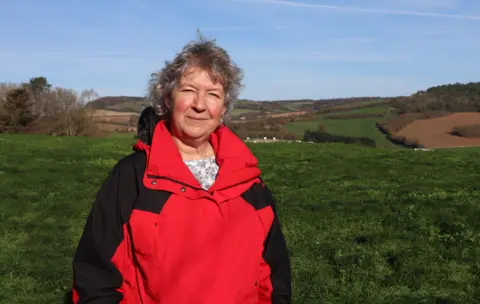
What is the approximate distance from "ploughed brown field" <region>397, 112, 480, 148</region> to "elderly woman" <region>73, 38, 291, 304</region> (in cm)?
3635

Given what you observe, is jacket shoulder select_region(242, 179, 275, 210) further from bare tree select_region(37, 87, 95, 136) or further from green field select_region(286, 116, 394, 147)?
green field select_region(286, 116, 394, 147)

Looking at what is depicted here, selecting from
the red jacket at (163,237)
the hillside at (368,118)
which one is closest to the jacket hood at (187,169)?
the red jacket at (163,237)

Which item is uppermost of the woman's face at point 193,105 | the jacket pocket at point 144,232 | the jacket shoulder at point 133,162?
the woman's face at point 193,105

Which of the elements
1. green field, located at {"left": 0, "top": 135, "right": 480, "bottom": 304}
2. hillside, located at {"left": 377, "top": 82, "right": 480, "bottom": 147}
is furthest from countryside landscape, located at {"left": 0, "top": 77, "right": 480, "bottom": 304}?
hillside, located at {"left": 377, "top": 82, "right": 480, "bottom": 147}

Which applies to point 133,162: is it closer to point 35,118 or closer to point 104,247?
point 104,247

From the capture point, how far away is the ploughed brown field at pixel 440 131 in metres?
37.8

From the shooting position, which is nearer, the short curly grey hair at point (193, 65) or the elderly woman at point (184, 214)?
the elderly woman at point (184, 214)

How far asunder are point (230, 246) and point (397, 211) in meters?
6.94

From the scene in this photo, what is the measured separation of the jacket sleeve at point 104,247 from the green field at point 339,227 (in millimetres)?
3260

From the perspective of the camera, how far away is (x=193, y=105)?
2.55m

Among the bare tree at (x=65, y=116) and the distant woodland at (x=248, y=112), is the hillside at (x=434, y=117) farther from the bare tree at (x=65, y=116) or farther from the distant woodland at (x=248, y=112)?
the bare tree at (x=65, y=116)

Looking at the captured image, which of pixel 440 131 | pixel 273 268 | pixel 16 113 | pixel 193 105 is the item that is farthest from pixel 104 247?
pixel 440 131

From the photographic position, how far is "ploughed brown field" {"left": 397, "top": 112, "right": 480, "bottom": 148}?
37806mm

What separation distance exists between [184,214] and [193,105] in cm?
55
